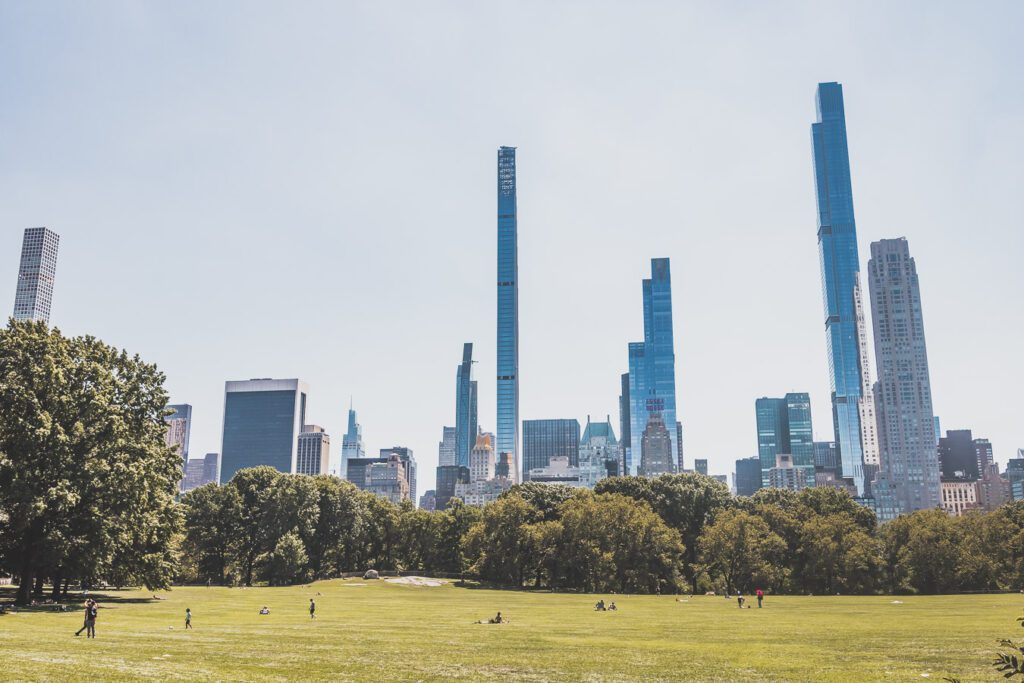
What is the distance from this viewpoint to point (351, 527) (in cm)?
11869

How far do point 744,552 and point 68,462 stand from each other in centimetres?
7288

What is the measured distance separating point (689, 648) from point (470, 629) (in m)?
15.3

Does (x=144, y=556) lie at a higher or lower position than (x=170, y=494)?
lower

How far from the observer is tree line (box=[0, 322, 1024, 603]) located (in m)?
53.2

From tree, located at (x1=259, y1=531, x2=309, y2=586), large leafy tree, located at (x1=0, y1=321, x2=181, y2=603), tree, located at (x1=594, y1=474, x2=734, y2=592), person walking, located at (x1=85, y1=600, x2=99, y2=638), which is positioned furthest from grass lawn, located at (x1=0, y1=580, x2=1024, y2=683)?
tree, located at (x1=594, y1=474, x2=734, y2=592)

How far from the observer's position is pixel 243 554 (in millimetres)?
114062

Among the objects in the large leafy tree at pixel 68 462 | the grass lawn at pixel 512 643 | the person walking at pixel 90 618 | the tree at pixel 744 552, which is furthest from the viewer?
the tree at pixel 744 552

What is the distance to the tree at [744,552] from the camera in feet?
291

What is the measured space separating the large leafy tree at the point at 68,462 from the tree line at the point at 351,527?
14 centimetres

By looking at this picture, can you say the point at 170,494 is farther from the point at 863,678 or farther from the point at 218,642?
the point at 863,678

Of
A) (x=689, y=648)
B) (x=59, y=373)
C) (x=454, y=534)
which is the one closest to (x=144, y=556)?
(x=59, y=373)

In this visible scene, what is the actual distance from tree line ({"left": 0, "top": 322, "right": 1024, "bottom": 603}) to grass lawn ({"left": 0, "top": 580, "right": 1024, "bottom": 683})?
7136mm

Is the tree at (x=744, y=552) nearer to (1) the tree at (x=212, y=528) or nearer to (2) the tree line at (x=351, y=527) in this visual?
(2) the tree line at (x=351, y=527)

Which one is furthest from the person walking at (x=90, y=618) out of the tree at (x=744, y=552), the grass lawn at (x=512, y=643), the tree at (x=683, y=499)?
the tree at (x=683, y=499)
